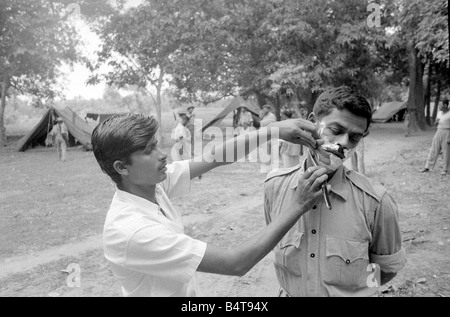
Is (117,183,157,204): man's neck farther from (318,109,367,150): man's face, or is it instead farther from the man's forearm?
(318,109,367,150): man's face

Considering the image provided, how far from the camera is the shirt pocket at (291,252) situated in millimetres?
1803

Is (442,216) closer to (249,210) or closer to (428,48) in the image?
(249,210)

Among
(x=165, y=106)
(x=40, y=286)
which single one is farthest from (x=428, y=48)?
(x=165, y=106)

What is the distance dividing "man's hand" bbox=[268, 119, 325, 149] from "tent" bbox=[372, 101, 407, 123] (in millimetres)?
30868

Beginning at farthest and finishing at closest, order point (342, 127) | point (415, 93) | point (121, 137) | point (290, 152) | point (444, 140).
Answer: point (415, 93) → point (444, 140) → point (290, 152) → point (342, 127) → point (121, 137)

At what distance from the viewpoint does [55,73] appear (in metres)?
22.3

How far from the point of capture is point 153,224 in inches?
58.5

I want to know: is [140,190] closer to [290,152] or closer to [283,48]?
[290,152]

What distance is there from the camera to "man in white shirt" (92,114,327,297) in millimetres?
1460

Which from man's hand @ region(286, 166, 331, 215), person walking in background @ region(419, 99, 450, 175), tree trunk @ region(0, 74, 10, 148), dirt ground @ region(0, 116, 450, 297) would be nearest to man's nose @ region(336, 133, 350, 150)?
man's hand @ region(286, 166, 331, 215)

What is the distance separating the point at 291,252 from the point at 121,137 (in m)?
0.89

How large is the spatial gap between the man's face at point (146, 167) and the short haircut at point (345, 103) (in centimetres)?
82

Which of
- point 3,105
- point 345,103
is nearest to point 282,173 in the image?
point 345,103

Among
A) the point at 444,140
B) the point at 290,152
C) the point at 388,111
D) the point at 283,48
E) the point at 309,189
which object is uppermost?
the point at 283,48
